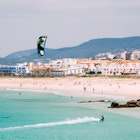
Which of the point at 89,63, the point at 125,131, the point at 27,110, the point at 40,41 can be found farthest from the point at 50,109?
the point at 89,63

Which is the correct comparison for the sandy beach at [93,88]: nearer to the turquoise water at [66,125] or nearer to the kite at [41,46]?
the turquoise water at [66,125]

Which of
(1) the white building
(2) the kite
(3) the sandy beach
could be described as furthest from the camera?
(1) the white building

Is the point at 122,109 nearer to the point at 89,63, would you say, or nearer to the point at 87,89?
the point at 87,89

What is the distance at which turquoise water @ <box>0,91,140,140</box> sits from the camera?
27.9 m

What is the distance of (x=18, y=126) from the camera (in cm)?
3189

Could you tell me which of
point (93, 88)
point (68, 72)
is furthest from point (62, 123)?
point (68, 72)

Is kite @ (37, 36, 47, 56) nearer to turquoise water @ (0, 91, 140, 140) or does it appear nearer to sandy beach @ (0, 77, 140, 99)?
turquoise water @ (0, 91, 140, 140)

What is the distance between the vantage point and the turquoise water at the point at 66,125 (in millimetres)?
27891

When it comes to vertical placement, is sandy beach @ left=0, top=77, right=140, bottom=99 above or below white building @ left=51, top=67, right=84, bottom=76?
below

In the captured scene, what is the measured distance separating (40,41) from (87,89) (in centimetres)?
4788

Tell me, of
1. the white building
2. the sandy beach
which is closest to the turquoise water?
the sandy beach

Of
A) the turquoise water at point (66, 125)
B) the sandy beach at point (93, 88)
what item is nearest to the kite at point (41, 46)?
the turquoise water at point (66, 125)

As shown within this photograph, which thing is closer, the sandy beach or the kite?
the kite

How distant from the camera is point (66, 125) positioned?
32.2 metres
